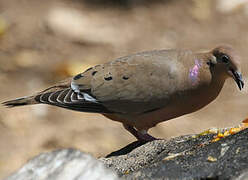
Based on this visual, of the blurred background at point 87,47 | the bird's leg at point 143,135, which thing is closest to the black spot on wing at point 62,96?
the bird's leg at point 143,135

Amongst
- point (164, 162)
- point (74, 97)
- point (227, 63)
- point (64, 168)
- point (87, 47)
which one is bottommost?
point (64, 168)

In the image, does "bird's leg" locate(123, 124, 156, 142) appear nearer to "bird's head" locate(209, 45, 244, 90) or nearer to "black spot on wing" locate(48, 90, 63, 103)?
"black spot on wing" locate(48, 90, 63, 103)

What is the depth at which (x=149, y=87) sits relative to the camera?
16.4 ft

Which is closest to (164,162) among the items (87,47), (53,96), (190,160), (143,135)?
(190,160)

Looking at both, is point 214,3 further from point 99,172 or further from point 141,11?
point 99,172

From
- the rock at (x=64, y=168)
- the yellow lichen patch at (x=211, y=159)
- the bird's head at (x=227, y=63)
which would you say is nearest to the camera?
the rock at (x=64, y=168)

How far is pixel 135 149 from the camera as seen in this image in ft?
15.3

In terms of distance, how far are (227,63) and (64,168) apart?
90.7 inches

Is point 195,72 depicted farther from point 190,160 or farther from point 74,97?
point 190,160

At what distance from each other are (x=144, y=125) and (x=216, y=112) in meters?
3.04

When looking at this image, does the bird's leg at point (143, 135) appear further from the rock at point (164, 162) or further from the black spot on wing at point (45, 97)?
the black spot on wing at point (45, 97)

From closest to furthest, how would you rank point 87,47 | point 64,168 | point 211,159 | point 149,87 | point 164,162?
point 64,168 < point 211,159 < point 164,162 < point 149,87 < point 87,47

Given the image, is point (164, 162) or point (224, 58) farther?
point (224, 58)

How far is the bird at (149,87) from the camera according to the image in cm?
484
